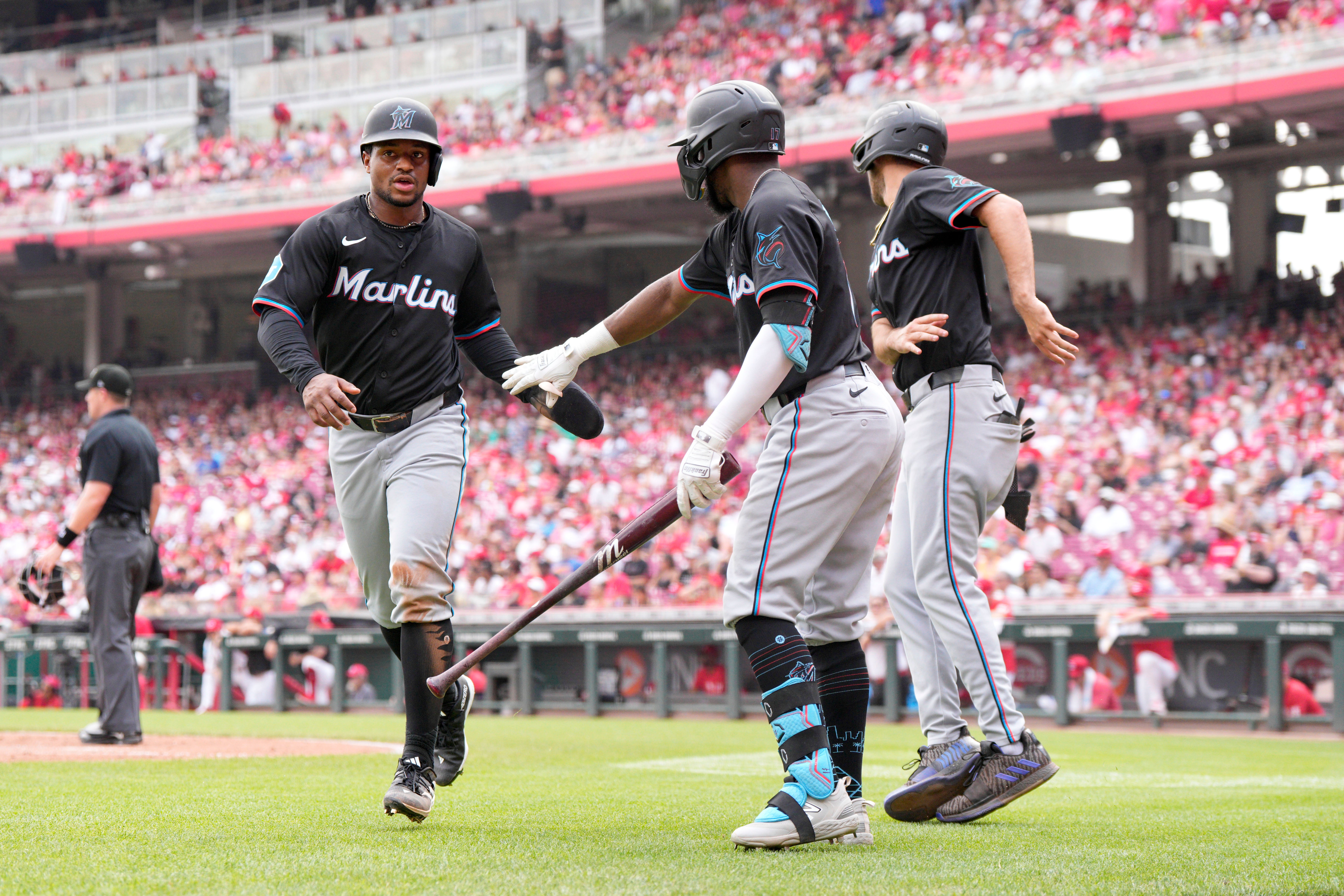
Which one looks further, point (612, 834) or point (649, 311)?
point (649, 311)

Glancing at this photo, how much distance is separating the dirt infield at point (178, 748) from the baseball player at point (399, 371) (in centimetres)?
282

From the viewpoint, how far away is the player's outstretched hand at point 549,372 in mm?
4031

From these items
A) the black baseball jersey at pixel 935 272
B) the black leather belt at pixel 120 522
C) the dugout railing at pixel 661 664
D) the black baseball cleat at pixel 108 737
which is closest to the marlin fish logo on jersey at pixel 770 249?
the black baseball jersey at pixel 935 272

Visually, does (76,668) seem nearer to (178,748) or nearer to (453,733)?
(178,748)

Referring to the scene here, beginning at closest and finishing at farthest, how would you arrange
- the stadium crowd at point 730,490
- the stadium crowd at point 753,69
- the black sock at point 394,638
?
the black sock at point 394,638, the stadium crowd at point 730,490, the stadium crowd at point 753,69

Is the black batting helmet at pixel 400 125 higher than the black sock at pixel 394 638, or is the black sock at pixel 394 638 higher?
the black batting helmet at pixel 400 125

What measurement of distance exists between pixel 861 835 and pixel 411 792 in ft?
3.95

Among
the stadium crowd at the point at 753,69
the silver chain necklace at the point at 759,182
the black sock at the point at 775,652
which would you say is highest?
the stadium crowd at the point at 753,69

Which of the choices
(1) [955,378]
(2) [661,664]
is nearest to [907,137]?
(1) [955,378]

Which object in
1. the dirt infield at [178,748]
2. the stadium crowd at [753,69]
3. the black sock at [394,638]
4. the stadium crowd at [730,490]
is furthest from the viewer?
the stadium crowd at [753,69]

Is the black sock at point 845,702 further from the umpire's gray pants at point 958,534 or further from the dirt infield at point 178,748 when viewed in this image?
the dirt infield at point 178,748

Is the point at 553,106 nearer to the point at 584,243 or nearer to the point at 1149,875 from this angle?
the point at 584,243

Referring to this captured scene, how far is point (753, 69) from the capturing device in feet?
71.6

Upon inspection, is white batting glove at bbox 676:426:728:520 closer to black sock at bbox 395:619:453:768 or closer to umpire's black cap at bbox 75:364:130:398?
black sock at bbox 395:619:453:768
